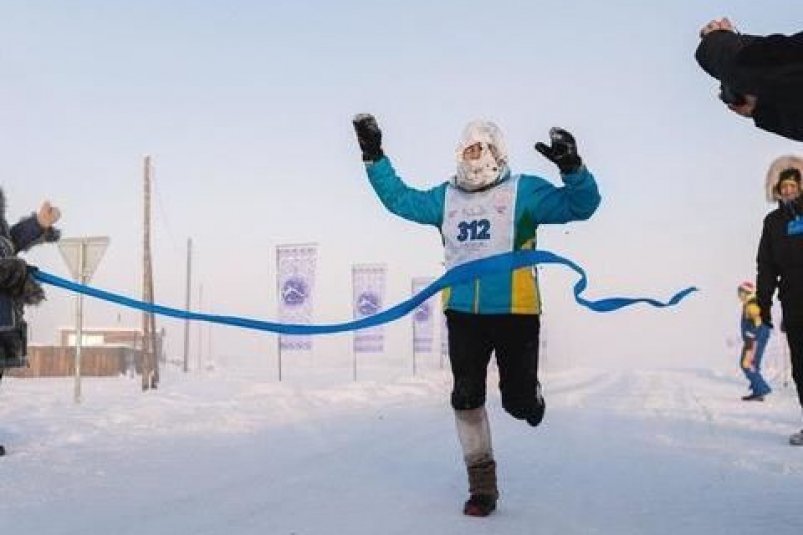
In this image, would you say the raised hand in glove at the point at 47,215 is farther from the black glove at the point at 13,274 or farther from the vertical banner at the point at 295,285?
the vertical banner at the point at 295,285

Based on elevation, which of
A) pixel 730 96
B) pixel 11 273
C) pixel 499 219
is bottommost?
pixel 11 273

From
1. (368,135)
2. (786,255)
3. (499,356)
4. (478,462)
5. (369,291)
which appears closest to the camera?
(478,462)

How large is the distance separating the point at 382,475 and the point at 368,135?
196cm

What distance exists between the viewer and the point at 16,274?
475cm

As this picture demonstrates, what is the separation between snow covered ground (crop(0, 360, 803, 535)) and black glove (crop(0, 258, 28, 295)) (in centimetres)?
109

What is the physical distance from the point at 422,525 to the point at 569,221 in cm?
158

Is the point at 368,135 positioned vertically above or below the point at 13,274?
above

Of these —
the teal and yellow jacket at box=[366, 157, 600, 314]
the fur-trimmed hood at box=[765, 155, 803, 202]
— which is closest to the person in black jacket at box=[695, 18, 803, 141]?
the teal and yellow jacket at box=[366, 157, 600, 314]

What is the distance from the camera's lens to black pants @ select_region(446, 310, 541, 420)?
3.79 m

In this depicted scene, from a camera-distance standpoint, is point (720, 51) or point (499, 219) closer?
point (720, 51)

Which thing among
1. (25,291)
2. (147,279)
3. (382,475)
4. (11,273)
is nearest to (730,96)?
(382,475)

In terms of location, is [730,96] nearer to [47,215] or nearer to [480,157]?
[480,157]

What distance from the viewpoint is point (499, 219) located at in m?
3.88

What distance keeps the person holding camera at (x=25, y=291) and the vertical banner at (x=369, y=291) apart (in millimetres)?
18722
